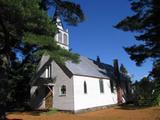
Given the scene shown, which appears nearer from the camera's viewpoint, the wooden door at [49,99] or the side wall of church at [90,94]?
the side wall of church at [90,94]

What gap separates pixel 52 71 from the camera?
27.4 metres

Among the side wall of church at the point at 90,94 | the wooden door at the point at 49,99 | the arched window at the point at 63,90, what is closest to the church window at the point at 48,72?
the wooden door at the point at 49,99

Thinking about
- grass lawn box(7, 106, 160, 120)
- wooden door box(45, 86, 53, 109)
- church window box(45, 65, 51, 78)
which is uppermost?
church window box(45, 65, 51, 78)

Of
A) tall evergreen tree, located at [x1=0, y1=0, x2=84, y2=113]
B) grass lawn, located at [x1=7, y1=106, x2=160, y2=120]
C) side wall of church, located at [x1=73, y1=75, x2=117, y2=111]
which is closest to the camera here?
tall evergreen tree, located at [x1=0, y1=0, x2=84, y2=113]

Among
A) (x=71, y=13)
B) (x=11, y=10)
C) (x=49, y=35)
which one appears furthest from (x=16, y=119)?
(x=71, y=13)

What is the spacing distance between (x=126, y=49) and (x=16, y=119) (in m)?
15.8

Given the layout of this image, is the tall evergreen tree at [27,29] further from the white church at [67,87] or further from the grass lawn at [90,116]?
the white church at [67,87]

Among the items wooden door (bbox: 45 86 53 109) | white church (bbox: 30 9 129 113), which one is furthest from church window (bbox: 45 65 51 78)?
wooden door (bbox: 45 86 53 109)

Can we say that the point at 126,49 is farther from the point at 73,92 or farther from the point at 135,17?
the point at 73,92

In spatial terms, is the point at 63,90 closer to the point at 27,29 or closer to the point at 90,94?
the point at 90,94

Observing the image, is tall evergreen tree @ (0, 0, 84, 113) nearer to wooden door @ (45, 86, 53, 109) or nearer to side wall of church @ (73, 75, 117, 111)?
side wall of church @ (73, 75, 117, 111)

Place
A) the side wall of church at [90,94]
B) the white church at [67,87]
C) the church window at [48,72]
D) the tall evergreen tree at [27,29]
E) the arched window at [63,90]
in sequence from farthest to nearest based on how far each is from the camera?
the church window at [48,72]
the arched window at [63,90]
the side wall of church at [90,94]
the white church at [67,87]
the tall evergreen tree at [27,29]

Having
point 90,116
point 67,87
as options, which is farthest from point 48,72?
point 90,116

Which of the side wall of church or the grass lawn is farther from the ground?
the side wall of church
